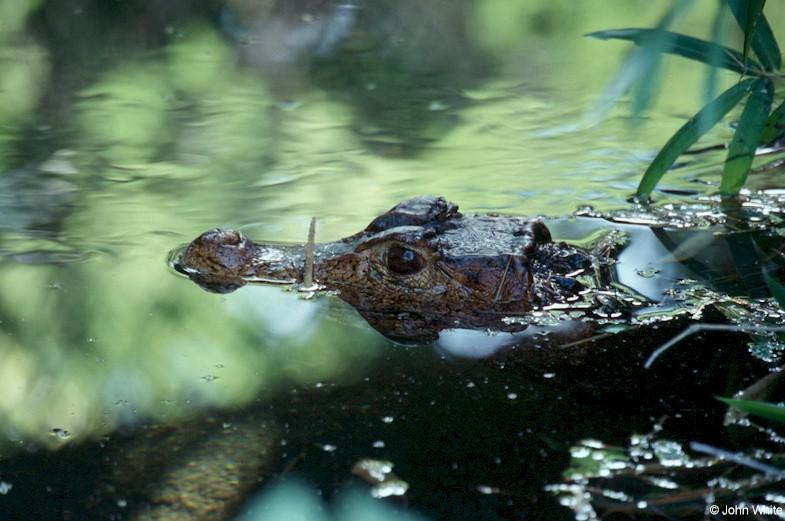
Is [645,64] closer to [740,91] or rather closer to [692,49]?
[692,49]

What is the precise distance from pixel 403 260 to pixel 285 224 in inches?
43.8

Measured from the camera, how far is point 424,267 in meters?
A: 3.63

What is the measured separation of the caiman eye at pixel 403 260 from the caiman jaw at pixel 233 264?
40cm

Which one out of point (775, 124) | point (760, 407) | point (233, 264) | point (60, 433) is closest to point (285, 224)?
point (233, 264)

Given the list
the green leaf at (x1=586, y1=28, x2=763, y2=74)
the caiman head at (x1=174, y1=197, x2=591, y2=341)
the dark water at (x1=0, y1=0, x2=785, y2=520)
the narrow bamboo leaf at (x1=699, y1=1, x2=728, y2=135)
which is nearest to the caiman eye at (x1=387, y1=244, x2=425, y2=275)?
the caiman head at (x1=174, y1=197, x2=591, y2=341)

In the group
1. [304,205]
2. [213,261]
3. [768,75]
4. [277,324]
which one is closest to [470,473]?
[277,324]

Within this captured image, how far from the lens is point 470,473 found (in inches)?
100

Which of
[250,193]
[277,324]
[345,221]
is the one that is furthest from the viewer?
[250,193]

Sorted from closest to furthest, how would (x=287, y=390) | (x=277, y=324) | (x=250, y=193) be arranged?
(x=287, y=390) → (x=277, y=324) → (x=250, y=193)

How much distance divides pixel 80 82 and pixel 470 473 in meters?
5.50

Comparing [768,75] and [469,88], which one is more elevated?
[768,75]

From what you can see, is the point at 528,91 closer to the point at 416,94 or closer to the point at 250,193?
the point at 416,94

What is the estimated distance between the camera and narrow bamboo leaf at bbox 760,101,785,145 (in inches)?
166

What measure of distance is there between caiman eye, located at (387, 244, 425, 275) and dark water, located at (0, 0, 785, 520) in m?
0.23
